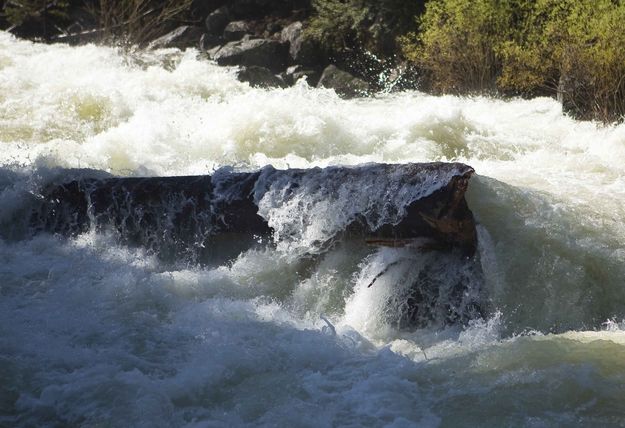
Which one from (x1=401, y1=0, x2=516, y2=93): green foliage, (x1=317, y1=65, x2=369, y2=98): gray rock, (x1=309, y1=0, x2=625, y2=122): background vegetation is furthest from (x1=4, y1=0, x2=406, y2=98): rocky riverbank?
(x1=401, y1=0, x2=516, y2=93): green foliage

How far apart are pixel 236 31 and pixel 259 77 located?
2201 mm

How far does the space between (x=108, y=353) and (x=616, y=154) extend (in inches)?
221

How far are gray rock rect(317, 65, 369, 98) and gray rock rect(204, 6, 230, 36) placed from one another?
2.92m

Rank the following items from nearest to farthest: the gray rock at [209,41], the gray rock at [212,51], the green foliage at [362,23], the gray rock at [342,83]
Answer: the gray rock at [342,83]
the green foliage at [362,23]
the gray rock at [212,51]
the gray rock at [209,41]

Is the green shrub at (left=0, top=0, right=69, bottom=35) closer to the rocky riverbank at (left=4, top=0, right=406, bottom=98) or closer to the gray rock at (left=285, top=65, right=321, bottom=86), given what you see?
the rocky riverbank at (left=4, top=0, right=406, bottom=98)

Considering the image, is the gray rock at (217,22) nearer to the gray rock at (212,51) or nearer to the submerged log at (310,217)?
the gray rock at (212,51)

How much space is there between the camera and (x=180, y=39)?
48.2ft

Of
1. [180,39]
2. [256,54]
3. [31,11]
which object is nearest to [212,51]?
[256,54]

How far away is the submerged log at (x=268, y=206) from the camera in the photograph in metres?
5.50

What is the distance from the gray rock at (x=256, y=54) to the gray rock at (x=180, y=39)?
1191 mm

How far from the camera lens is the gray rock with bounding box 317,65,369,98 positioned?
41.0ft

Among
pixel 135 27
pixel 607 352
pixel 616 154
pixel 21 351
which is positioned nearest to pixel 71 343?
pixel 21 351

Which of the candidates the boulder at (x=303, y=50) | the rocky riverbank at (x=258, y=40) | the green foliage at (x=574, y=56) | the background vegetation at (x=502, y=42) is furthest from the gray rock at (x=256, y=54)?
the green foliage at (x=574, y=56)

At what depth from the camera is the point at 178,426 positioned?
4.17 metres
